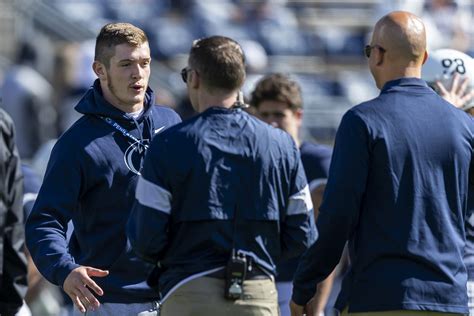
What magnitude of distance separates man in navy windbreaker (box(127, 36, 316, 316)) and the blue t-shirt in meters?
0.28

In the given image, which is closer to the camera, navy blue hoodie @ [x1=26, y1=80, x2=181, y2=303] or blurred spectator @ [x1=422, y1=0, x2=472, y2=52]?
navy blue hoodie @ [x1=26, y1=80, x2=181, y2=303]

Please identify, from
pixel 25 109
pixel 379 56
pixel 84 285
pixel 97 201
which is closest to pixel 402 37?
pixel 379 56

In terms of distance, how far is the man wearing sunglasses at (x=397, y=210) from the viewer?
17.3ft

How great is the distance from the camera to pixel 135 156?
19.2 feet

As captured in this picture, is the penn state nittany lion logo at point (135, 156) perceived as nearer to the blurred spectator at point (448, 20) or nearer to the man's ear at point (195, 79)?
the man's ear at point (195, 79)

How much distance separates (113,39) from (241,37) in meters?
13.7

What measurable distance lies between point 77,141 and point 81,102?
0.26 m

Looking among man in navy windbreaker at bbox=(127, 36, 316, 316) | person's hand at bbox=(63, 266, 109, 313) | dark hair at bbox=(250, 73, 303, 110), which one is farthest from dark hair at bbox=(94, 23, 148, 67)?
dark hair at bbox=(250, 73, 303, 110)

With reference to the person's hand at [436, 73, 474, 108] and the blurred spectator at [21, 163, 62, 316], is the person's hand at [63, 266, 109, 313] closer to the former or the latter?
the person's hand at [436, 73, 474, 108]

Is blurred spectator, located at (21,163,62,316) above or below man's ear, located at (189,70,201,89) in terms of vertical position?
below

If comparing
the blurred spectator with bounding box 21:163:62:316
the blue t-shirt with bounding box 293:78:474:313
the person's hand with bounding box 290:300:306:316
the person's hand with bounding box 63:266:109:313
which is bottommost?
the blurred spectator with bounding box 21:163:62:316

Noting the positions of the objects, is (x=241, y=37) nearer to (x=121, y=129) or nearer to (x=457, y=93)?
(x=457, y=93)

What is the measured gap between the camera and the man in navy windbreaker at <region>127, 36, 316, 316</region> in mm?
5082

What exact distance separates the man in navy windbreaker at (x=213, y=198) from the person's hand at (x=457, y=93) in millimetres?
1566
